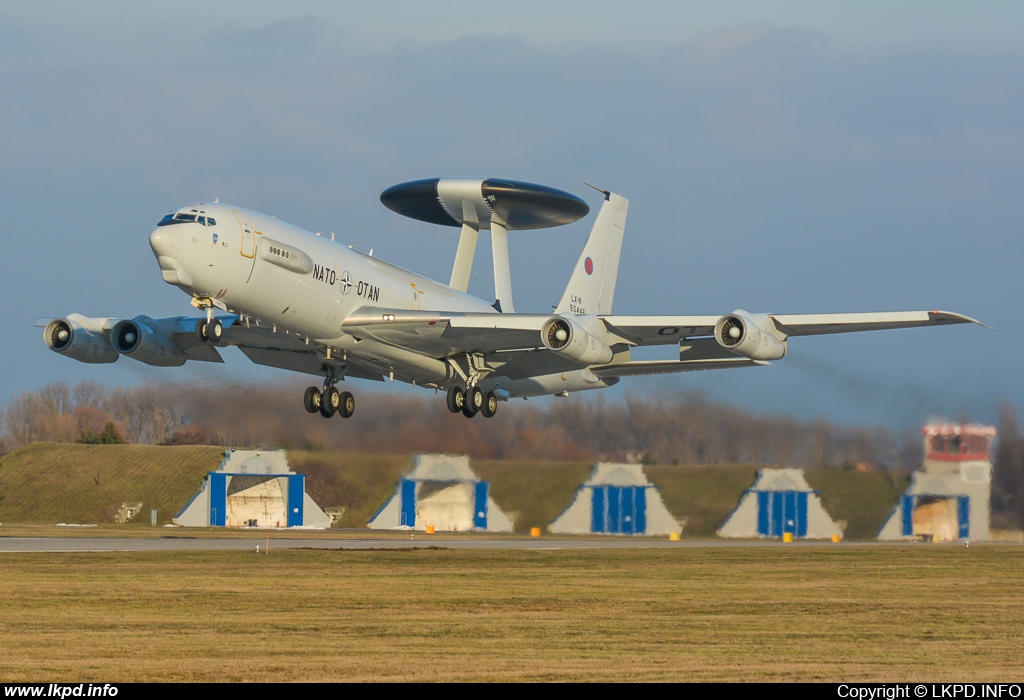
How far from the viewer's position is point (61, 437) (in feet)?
260

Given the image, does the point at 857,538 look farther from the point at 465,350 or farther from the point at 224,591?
the point at 224,591

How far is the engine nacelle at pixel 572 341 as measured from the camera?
3978 centimetres

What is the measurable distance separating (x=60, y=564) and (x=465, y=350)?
15.3m

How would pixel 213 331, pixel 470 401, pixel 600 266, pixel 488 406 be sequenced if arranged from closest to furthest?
pixel 213 331 < pixel 470 401 < pixel 488 406 < pixel 600 266

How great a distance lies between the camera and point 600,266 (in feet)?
179

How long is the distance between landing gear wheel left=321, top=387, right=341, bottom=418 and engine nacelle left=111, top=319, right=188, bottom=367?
6.59 metres

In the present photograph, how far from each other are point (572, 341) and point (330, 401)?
1024 cm

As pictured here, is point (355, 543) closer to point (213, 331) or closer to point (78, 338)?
point (78, 338)

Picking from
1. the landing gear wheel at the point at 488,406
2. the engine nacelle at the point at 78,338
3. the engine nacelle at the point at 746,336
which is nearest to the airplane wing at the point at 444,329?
the landing gear wheel at the point at 488,406

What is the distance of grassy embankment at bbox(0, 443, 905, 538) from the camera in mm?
49812

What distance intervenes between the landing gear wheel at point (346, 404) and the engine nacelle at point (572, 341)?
28.6 ft

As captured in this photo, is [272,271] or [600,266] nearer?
[272,271]

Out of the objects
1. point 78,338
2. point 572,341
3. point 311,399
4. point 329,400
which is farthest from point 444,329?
point 78,338

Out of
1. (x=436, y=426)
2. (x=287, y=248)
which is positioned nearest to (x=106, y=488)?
(x=436, y=426)
